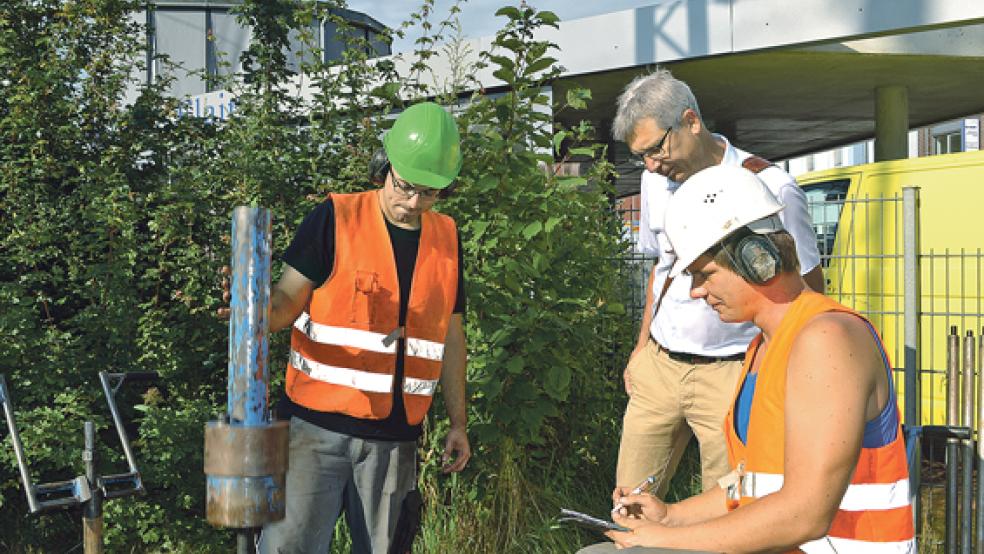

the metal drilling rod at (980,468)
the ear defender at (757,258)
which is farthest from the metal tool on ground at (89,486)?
the metal drilling rod at (980,468)

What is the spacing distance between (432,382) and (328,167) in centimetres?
259

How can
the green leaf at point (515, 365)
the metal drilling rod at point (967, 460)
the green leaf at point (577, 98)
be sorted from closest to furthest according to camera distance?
the metal drilling rod at point (967, 460) → the green leaf at point (515, 365) → the green leaf at point (577, 98)

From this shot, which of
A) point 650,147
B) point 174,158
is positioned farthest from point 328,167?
point 650,147

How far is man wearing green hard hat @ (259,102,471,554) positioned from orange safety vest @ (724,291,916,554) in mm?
1202

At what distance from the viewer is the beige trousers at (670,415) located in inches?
135

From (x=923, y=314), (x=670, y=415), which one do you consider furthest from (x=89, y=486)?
(x=923, y=314)

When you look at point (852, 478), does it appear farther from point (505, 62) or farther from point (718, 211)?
point (505, 62)

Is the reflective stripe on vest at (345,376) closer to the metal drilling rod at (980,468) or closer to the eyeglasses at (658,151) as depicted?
the eyeglasses at (658,151)

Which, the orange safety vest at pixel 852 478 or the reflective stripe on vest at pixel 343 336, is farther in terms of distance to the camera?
the reflective stripe on vest at pixel 343 336

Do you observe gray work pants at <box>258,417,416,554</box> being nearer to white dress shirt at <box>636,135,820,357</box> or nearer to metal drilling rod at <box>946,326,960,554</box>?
white dress shirt at <box>636,135,820,357</box>

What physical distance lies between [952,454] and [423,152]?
2514 mm

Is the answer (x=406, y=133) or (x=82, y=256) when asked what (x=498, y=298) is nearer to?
(x=406, y=133)

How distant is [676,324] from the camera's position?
3.49 metres

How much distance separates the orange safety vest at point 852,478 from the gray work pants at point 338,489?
1.29 meters
